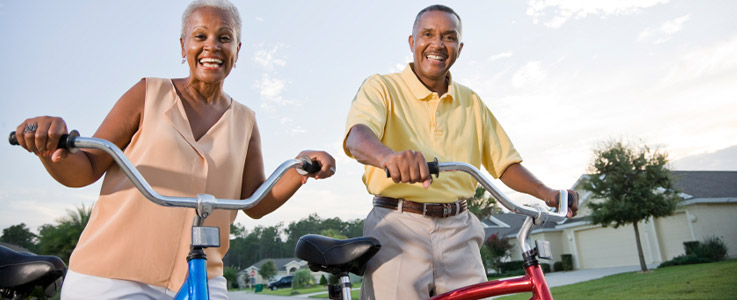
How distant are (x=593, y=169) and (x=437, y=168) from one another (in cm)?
2324

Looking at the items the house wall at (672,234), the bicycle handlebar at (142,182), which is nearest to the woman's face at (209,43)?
the bicycle handlebar at (142,182)

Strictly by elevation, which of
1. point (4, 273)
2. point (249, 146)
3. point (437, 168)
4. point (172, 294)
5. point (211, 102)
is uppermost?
point (211, 102)

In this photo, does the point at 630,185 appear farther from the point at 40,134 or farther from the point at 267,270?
the point at 267,270

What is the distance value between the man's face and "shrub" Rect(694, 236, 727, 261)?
83.0 ft

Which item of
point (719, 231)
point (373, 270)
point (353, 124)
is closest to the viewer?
point (353, 124)

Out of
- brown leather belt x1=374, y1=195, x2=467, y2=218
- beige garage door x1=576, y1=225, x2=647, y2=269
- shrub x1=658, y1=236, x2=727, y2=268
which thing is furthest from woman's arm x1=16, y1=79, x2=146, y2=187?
beige garage door x1=576, y1=225, x2=647, y2=269

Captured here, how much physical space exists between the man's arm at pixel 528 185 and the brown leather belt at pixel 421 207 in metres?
0.44

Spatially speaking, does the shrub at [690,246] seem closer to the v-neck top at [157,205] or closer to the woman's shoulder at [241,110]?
the woman's shoulder at [241,110]

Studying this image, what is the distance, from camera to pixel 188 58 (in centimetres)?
212

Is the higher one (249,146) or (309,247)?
(249,146)

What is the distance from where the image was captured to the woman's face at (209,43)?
2.08 m

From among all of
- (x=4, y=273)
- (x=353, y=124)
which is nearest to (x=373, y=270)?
(x=353, y=124)

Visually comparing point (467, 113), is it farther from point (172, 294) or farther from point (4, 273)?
point (4, 273)

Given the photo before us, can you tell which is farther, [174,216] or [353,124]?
[353,124]
